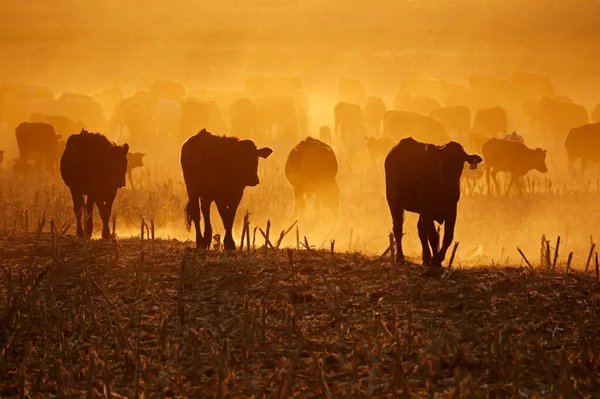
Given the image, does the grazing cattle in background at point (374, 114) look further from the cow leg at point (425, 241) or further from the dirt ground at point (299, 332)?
the dirt ground at point (299, 332)

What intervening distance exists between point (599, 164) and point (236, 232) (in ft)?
62.3

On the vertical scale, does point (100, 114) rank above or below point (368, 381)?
above

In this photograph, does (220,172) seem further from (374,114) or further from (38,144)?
(374,114)

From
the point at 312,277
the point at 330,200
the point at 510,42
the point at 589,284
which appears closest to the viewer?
the point at 589,284

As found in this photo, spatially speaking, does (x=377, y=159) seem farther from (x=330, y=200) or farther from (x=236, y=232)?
(x=236, y=232)

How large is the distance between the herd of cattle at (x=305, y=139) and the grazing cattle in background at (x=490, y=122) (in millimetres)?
54

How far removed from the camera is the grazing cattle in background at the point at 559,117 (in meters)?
47.4

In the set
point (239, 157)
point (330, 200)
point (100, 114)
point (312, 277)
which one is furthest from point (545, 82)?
point (312, 277)

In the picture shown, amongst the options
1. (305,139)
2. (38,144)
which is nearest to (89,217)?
(305,139)

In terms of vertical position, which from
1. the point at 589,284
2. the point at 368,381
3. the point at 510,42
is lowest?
the point at 368,381

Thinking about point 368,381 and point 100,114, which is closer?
point 368,381

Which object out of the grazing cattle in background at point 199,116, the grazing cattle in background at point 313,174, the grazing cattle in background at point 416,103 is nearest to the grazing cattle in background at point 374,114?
the grazing cattle in background at point 416,103

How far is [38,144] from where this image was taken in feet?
108

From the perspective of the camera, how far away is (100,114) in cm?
5694
